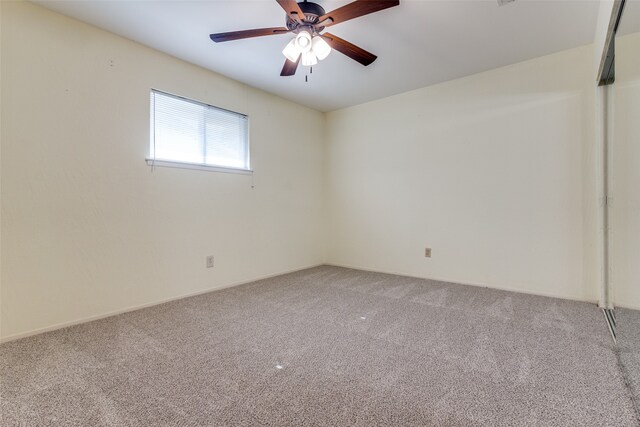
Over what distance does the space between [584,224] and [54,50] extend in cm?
468

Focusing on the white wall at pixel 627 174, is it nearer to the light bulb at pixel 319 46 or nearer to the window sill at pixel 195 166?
the light bulb at pixel 319 46

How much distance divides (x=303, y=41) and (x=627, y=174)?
216 centimetres

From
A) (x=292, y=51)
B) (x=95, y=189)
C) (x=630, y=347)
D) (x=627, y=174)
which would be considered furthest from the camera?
(x=95, y=189)

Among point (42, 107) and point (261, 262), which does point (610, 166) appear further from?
point (42, 107)

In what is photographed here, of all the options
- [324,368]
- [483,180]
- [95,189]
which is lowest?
[324,368]

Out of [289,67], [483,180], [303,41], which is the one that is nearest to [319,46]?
[303,41]

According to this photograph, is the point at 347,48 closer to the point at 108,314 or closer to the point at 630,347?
the point at 630,347

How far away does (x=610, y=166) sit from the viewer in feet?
7.94

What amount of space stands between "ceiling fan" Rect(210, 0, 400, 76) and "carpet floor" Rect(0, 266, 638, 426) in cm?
199

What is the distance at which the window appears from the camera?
2.79 meters

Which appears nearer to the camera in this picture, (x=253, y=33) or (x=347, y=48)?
(x=253, y=33)

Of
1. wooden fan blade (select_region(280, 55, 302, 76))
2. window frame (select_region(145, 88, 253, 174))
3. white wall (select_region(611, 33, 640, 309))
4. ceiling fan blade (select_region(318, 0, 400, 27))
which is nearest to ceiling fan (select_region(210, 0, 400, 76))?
ceiling fan blade (select_region(318, 0, 400, 27))

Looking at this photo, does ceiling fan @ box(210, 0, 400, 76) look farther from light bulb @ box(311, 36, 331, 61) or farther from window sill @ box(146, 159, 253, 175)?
window sill @ box(146, 159, 253, 175)

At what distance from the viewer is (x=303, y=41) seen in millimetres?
1915
